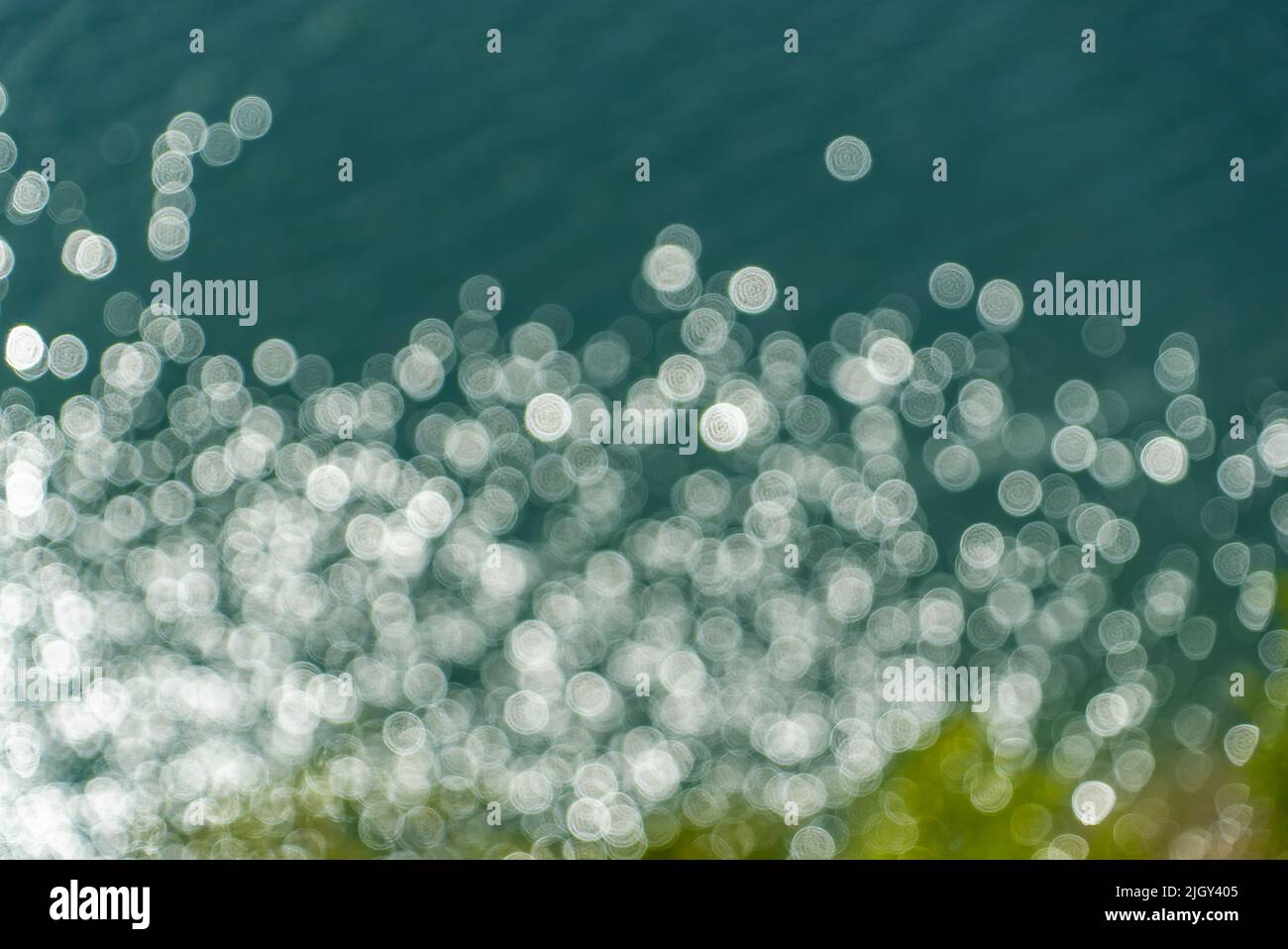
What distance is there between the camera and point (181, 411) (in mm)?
3887

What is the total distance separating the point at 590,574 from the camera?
394 centimetres

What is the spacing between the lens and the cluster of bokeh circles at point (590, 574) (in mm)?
3018

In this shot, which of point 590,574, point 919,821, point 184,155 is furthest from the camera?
point 184,155

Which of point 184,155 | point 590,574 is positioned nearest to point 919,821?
point 590,574

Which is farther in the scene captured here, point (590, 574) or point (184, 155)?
point (184, 155)

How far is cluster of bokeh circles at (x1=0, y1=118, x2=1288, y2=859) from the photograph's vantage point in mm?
3018

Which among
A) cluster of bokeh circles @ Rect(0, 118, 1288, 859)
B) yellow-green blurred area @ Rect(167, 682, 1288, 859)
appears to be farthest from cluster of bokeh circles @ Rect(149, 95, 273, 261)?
yellow-green blurred area @ Rect(167, 682, 1288, 859)

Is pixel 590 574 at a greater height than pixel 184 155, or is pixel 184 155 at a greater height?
pixel 184 155

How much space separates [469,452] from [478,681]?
91 centimetres

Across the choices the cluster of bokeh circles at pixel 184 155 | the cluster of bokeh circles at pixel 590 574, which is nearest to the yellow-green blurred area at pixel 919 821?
the cluster of bokeh circles at pixel 590 574

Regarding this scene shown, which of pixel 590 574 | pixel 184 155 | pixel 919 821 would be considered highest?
pixel 184 155

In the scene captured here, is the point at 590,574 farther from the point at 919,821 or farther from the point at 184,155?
the point at 184,155

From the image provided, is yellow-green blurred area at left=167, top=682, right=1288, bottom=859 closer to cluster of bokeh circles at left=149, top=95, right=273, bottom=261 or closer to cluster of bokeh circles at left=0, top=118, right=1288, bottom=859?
cluster of bokeh circles at left=0, top=118, right=1288, bottom=859
